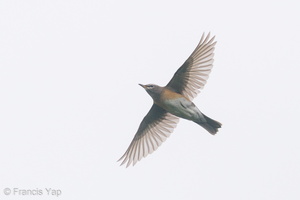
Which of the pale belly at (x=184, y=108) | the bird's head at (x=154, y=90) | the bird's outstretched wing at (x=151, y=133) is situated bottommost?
the bird's outstretched wing at (x=151, y=133)

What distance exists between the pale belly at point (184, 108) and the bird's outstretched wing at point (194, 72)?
448 millimetres

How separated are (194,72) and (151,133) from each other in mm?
2326

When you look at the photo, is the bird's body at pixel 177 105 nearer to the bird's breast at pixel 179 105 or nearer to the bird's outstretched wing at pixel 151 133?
the bird's breast at pixel 179 105

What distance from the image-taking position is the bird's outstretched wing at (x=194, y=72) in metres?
15.8

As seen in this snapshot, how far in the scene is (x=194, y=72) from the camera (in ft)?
52.1

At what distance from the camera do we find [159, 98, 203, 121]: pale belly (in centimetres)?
1552

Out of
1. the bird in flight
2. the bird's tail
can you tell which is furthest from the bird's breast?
the bird's tail

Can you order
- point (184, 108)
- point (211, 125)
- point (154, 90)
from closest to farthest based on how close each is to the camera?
point (184, 108) → point (154, 90) → point (211, 125)

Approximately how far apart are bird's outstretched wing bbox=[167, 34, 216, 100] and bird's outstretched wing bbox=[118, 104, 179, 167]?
109 centimetres

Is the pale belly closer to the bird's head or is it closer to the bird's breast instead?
the bird's breast

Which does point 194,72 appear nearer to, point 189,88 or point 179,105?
point 189,88

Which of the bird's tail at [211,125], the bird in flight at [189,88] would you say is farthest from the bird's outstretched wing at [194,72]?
the bird's tail at [211,125]

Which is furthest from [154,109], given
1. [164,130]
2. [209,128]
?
[209,128]

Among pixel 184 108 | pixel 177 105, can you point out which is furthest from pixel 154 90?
pixel 184 108
